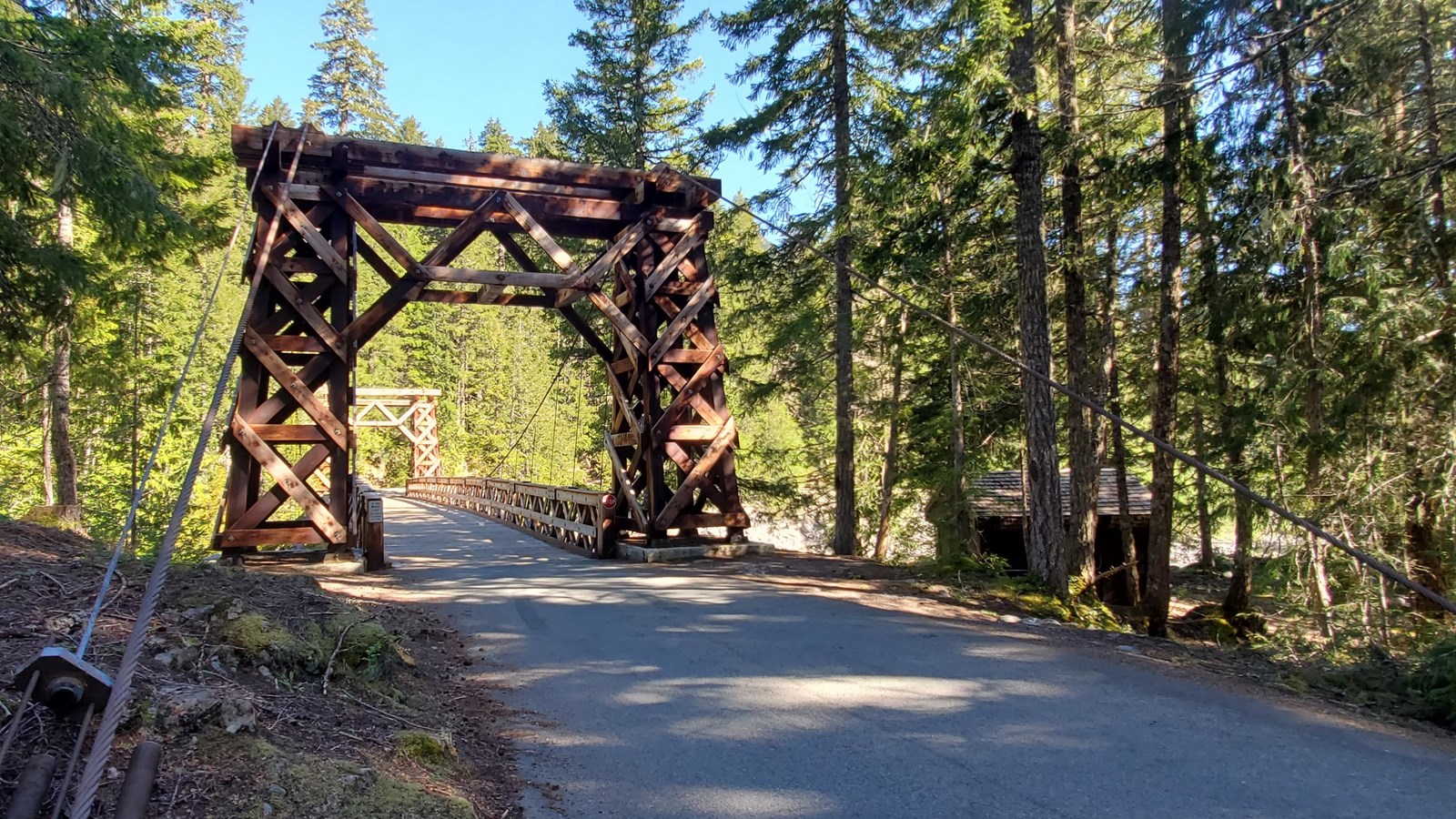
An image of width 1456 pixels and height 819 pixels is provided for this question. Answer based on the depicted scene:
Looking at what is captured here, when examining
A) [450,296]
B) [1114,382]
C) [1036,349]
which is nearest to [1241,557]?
[1114,382]

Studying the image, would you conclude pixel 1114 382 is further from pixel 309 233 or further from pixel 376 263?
pixel 309 233

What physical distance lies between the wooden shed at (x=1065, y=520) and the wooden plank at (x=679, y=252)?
8483mm

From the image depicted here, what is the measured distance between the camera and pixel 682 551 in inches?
464

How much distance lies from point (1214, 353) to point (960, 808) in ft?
32.7

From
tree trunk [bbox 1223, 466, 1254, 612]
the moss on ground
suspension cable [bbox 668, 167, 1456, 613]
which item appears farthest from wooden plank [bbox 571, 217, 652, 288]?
the moss on ground

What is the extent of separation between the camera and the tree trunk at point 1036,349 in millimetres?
8836

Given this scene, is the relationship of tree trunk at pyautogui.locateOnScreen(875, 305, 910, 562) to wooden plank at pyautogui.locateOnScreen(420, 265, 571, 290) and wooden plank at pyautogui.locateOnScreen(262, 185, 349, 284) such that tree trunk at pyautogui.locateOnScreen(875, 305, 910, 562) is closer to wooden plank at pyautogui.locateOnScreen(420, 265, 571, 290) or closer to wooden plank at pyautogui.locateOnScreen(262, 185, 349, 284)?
wooden plank at pyautogui.locateOnScreen(420, 265, 571, 290)

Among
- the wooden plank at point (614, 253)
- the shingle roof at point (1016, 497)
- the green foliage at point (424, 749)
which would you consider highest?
the wooden plank at point (614, 253)

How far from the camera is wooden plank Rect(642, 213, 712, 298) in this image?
492 inches

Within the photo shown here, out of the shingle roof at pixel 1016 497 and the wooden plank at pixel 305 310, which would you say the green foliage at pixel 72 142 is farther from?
the shingle roof at pixel 1016 497

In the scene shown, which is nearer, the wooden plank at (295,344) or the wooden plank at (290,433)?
the wooden plank at (290,433)

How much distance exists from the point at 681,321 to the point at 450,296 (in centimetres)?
322

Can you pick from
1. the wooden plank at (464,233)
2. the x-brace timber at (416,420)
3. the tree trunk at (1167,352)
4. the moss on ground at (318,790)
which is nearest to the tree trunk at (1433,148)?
the tree trunk at (1167,352)

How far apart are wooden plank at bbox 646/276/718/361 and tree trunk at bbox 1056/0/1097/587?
4979 mm
